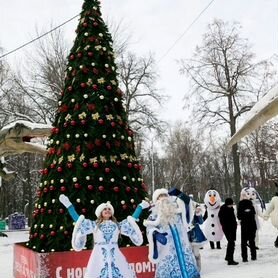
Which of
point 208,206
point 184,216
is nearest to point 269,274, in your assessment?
point 184,216

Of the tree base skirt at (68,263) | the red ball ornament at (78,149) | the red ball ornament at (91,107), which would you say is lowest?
the tree base skirt at (68,263)

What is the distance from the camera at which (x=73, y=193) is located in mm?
7578

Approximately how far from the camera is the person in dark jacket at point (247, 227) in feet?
31.7

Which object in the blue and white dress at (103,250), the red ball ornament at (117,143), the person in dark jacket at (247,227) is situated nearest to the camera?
the blue and white dress at (103,250)

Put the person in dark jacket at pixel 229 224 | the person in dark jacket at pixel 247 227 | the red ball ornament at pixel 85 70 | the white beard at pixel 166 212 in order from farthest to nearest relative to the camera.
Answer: the person in dark jacket at pixel 247 227 < the person in dark jacket at pixel 229 224 < the red ball ornament at pixel 85 70 < the white beard at pixel 166 212

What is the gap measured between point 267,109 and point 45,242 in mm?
5475

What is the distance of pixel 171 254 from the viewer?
19.8 feet

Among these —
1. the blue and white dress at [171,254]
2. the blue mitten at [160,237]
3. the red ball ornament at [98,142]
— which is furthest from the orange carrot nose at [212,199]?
the blue mitten at [160,237]

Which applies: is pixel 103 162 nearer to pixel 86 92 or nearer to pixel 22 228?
pixel 86 92

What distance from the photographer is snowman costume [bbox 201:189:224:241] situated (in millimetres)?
12289

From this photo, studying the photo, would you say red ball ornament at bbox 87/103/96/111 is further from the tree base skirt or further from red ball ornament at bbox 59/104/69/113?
the tree base skirt

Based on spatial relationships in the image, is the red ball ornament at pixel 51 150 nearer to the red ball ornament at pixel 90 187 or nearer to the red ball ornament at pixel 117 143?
the red ball ornament at pixel 90 187

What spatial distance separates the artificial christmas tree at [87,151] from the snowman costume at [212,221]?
186 inches

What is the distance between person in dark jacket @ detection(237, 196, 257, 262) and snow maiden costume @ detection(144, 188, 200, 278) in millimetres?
3758
